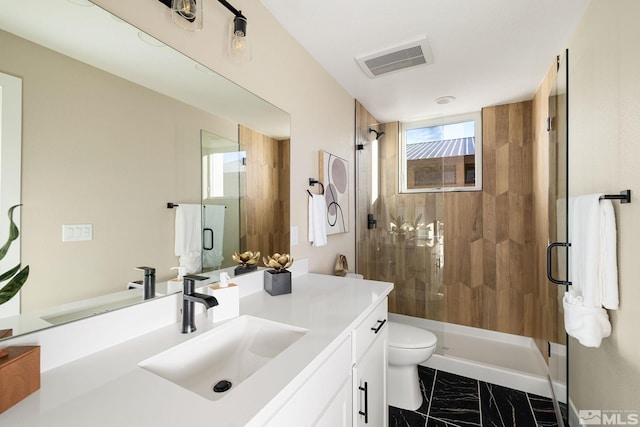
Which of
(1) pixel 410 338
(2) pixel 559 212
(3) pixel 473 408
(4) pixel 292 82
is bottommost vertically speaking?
(3) pixel 473 408

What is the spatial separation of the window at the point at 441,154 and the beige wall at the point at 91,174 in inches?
85.9

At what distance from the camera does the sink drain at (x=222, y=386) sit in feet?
2.66

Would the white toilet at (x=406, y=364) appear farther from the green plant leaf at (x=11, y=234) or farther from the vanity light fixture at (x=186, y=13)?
the vanity light fixture at (x=186, y=13)

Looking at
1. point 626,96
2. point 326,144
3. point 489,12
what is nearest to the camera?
point 626,96

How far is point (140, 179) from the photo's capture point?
0.91 metres

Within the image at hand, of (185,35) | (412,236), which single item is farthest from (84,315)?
(412,236)

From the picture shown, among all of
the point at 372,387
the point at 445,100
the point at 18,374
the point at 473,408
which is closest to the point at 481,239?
the point at 445,100

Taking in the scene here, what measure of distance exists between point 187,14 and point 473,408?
2.70 meters

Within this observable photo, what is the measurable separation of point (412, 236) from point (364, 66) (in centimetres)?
155

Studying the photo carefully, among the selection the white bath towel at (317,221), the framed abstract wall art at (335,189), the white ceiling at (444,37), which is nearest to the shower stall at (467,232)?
the framed abstract wall art at (335,189)

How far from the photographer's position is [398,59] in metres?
1.92

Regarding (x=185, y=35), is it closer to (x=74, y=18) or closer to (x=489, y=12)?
(x=74, y=18)

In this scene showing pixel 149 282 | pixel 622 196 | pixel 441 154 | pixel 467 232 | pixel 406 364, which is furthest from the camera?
pixel 467 232

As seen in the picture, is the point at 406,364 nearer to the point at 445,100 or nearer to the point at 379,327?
the point at 379,327
